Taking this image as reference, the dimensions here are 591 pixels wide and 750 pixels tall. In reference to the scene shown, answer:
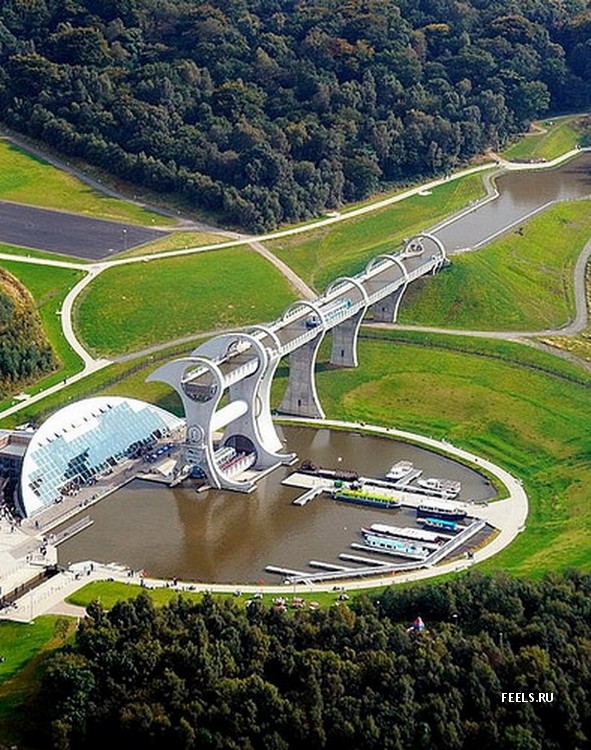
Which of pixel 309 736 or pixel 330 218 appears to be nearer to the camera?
pixel 309 736

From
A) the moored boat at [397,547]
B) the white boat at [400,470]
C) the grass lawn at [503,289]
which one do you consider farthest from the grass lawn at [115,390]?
the moored boat at [397,547]

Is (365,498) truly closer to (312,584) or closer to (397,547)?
(397,547)

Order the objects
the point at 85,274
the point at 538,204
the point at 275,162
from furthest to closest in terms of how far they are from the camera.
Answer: the point at 538,204, the point at 275,162, the point at 85,274

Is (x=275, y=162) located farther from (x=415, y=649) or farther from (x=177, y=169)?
(x=415, y=649)

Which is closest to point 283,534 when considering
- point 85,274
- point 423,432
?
point 423,432

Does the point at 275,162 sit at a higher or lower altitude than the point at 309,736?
higher

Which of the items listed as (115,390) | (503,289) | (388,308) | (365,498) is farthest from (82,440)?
(503,289)
